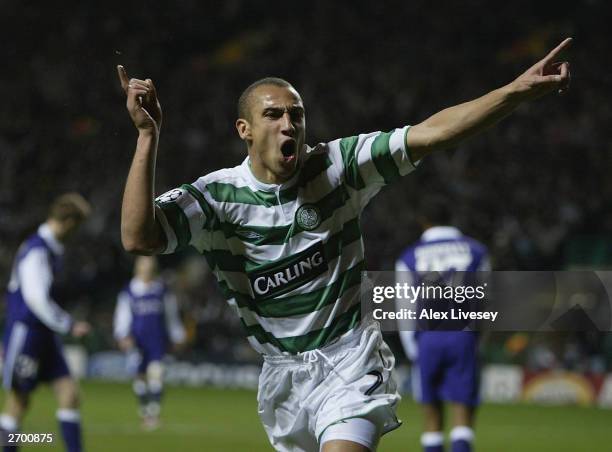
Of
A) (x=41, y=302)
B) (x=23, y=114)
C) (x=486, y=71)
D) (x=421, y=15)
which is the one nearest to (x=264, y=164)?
(x=41, y=302)

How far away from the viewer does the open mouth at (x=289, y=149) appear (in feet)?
13.4

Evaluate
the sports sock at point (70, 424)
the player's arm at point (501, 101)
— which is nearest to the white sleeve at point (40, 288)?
the sports sock at point (70, 424)

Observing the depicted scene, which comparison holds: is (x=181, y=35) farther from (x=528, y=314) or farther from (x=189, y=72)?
(x=528, y=314)

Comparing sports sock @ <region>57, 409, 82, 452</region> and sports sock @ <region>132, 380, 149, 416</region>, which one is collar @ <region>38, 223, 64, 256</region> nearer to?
sports sock @ <region>57, 409, 82, 452</region>

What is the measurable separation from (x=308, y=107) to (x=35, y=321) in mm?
12784

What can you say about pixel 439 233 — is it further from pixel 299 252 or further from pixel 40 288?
pixel 299 252

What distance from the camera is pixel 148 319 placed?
13711 mm

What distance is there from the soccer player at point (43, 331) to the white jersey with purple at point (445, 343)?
8.18 feet

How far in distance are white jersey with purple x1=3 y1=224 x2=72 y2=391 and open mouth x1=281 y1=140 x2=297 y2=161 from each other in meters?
4.28

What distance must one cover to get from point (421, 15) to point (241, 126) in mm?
16893

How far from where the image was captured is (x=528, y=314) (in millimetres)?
14453

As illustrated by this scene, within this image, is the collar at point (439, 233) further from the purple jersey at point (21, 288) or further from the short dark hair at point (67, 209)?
the purple jersey at point (21, 288)

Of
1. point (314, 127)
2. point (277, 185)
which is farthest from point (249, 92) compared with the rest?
point (314, 127)

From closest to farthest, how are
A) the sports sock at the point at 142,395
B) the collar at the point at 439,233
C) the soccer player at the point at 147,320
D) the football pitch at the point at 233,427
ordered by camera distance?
the collar at the point at 439,233 → the football pitch at the point at 233,427 → the sports sock at the point at 142,395 → the soccer player at the point at 147,320
